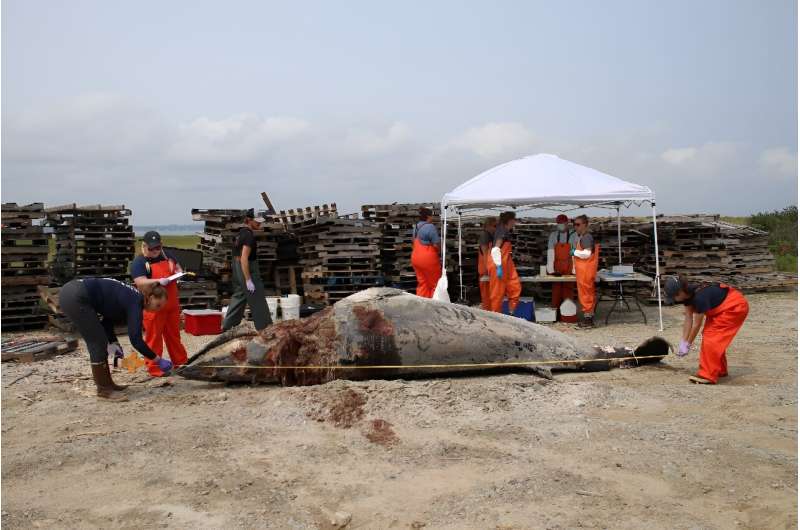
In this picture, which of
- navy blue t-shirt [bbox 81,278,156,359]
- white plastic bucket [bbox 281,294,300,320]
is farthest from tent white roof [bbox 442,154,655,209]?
navy blue t-shirt [bbox 81,278,156,359]

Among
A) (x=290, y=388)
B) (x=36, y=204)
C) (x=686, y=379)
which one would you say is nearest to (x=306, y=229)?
(x=36, y=204)

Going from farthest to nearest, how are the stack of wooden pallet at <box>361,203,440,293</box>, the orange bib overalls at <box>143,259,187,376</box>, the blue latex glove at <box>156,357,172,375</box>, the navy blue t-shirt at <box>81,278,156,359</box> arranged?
1. the stack of wooden pallet at <box>361,203,440,293</box>
2. the orange bib overalls at <box>143,259,187,376</box>
3. the blue latex glove at <box>156,357,172,375</box>
4. the navy blue t-shirt at <box>81,278,156,359</box>

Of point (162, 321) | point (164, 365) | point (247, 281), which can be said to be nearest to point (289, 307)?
point (247, 281)

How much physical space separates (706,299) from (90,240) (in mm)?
10391

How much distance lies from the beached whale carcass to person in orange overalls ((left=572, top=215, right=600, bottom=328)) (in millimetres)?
4096

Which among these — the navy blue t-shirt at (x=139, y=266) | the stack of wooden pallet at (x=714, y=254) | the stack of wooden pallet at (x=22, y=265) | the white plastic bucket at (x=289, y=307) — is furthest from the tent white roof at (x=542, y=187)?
the stack of wooden pallet at (x=22, y=265)

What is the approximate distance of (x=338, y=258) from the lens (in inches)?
510

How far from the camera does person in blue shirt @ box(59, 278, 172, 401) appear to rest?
21.7 ft

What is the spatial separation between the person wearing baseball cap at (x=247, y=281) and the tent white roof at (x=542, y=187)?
369 cm

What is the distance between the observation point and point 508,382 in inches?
271

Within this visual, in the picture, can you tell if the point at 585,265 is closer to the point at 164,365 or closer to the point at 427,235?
the point at 427,235

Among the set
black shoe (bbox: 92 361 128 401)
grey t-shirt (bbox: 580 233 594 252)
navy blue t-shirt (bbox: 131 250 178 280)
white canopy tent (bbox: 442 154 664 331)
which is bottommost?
black shoe (bbox: 92 361 128 401)

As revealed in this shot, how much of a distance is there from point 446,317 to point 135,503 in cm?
392

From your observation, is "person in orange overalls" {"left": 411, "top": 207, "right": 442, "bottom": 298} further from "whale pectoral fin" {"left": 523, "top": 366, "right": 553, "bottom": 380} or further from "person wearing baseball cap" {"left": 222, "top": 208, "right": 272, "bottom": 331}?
"whale pectoral fin" {"left": 523, "top": 366, "right": 553, "bottom": 380}
